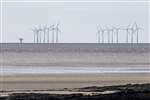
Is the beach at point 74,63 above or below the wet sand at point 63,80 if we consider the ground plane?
above

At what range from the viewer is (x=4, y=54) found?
81.3 m

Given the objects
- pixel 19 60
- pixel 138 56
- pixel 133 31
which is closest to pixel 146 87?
pixel 19 60

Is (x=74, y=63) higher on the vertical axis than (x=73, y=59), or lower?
lower

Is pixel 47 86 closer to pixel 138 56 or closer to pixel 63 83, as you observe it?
pixel 63 83

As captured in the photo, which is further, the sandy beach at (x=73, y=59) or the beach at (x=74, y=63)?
the beach at (x=74, y=63)

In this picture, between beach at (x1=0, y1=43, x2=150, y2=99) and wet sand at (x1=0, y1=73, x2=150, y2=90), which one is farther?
Answer: beach at (x1=0, y1=43, x2=150, y2=99)

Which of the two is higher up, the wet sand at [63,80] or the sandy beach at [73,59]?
the sandy beach at [73,59]

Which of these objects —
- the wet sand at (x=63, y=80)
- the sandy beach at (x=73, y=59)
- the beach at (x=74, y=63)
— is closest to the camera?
the wet sand at (x=63, y=80)

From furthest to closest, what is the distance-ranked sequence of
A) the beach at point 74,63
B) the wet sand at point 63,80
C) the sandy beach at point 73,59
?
1. the beach at point 74,63
2. the sandy beach at point 73,59
3. the wet sand at point 63,80

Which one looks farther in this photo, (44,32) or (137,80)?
(44,32)

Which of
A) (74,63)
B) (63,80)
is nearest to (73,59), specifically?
(74,63)

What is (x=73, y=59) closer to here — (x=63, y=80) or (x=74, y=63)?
(x=74, y=63)

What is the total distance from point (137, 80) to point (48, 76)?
643 centimetres

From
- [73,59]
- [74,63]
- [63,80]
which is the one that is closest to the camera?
[63,80]
